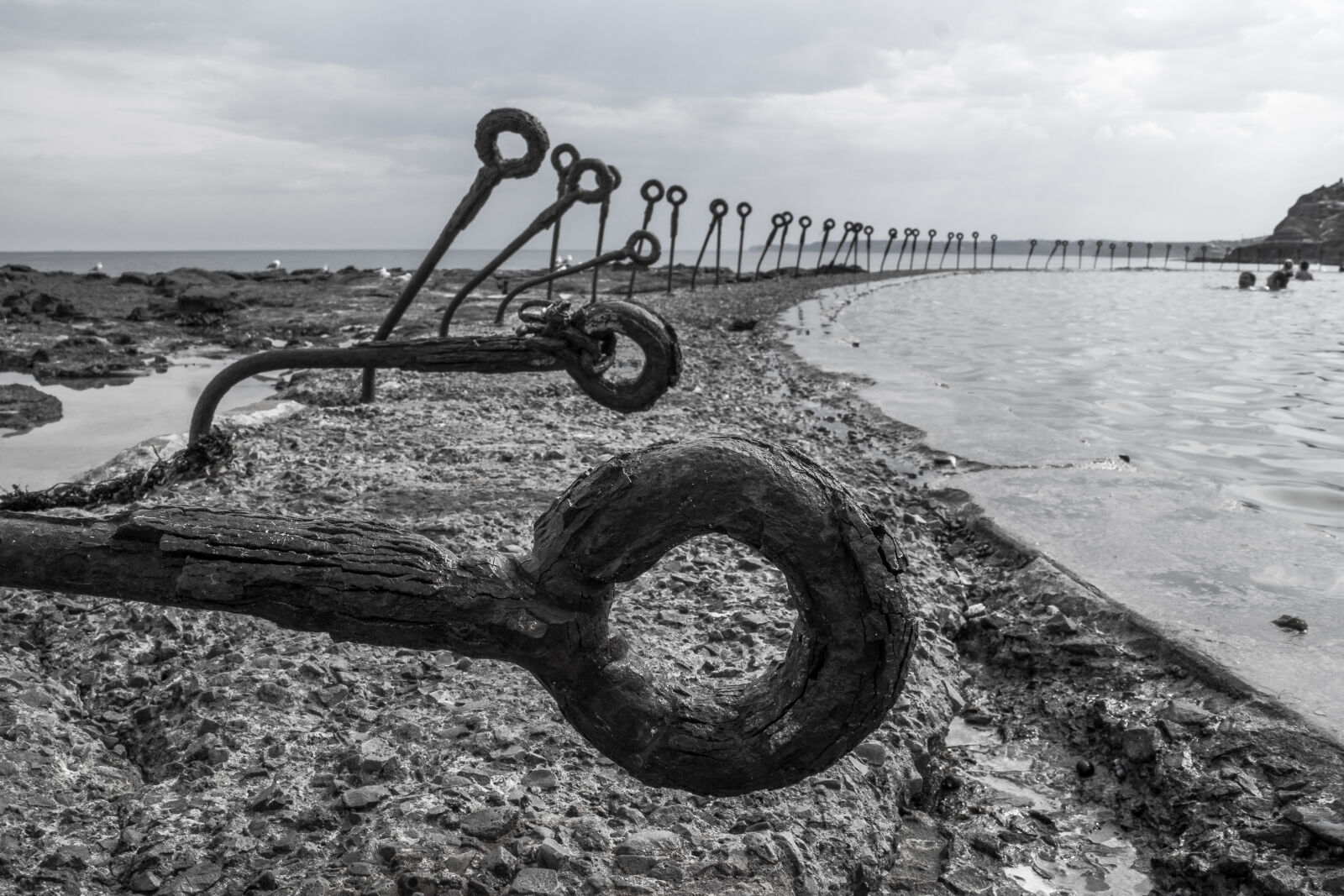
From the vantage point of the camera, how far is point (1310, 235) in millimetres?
55750

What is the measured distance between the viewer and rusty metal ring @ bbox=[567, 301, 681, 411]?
11.1ft

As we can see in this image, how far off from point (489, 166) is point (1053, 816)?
11.5 feet

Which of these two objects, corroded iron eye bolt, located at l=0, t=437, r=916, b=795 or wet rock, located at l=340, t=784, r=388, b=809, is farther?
wet rock, located at l=340, t=784, r=388, b=809

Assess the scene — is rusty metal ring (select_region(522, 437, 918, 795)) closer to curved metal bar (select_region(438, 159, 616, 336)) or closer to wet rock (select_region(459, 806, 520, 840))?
wet rock (select_region(459, 806, 520, 840))

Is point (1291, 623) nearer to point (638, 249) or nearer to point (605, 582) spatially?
point (605, 582)

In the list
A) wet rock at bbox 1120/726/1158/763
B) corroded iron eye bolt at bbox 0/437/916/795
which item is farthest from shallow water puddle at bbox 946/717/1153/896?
corroded iron eye bolt at bbox 0/437/916/795

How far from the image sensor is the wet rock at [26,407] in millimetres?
4629

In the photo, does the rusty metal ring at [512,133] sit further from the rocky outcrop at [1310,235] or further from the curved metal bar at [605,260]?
the rocky outcrop at [1310,235]

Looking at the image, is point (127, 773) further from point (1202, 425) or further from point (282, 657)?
point (1202, 425)

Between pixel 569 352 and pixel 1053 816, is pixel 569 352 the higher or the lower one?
the higher one

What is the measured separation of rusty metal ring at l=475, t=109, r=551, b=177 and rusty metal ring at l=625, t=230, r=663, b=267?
13.4 ft

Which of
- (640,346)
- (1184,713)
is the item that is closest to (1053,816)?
(1184,713)

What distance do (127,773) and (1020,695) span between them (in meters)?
2.05

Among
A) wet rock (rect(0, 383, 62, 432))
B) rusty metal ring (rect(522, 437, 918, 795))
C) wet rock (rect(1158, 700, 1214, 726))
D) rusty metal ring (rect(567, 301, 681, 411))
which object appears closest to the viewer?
rusty metal ring (rect(522, 437, 918, 795))
